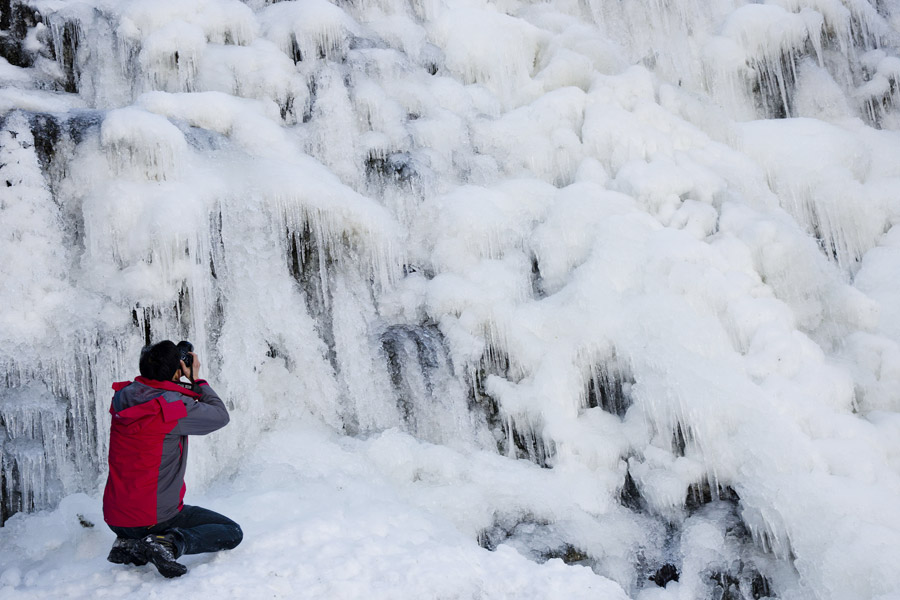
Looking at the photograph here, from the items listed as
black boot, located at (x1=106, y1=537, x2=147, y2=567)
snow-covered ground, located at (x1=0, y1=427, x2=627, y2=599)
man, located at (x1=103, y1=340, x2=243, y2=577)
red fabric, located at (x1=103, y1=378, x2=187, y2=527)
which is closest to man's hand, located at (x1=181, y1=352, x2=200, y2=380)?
man, located at (x1=103, y1=340, x2=243, y2=577)

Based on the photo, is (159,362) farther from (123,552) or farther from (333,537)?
(333,537)

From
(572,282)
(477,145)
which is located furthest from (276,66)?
(572,282)

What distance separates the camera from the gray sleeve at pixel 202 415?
3.39m

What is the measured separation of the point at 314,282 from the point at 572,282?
2794mm

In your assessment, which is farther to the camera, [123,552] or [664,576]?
[664,576]

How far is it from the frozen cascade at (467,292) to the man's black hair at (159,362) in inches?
69.8

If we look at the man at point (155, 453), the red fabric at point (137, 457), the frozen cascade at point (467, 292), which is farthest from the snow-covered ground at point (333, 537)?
the red fabric at point (137, 457)

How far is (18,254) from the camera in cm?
584

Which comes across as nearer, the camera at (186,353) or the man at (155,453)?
the man at (155,453)

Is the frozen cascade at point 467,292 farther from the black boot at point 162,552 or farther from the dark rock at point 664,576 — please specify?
the black boot at point 162,552

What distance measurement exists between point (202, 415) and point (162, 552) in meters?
0.76

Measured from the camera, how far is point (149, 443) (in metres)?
3.33

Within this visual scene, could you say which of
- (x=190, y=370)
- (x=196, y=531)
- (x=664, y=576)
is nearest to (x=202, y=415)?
(x=190, y=370)

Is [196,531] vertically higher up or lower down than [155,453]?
lower down
